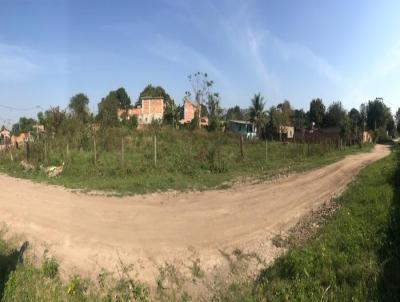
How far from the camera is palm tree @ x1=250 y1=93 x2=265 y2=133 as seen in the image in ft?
173

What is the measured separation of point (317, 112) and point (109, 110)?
4549cm

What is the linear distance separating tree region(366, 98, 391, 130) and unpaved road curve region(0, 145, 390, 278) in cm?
6593

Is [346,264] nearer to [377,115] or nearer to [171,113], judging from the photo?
[171,113]

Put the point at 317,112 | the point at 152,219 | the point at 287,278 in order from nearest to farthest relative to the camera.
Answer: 1. the point at 287,278
2. the point at 152,219
3. the point at 317,112

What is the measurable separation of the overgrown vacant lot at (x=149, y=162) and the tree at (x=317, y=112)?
172 ft

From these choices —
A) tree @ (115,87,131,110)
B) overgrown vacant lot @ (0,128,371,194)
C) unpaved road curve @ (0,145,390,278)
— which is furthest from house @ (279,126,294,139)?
unpaved road curve @ (0,145,390,278)

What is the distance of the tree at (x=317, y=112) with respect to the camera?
254 feet

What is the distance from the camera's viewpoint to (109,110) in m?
45.5

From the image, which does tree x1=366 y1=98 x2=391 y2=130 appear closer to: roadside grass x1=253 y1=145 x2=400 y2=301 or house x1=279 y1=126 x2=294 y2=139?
house x1=279 y1=126 x2=294 y2=139

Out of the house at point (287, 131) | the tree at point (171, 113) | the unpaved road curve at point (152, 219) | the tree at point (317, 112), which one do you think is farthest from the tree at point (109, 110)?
A: the tree at point (317, 112)

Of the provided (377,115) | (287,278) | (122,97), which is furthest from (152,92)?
(287,278)

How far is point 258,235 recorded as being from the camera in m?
7.48

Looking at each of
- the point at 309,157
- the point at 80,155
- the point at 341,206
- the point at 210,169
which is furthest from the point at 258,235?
the point at 309,157

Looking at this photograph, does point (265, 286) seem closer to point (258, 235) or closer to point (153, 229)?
point (258, 235)
